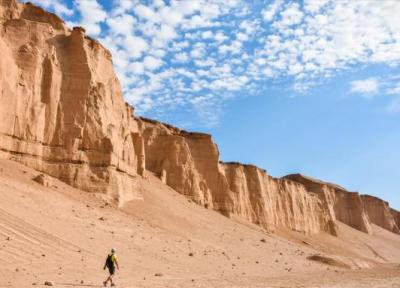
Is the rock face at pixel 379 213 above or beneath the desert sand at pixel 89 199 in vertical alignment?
above

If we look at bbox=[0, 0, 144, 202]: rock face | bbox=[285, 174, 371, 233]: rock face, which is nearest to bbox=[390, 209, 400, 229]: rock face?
bbox=[285, 174, 371, 233]: rock face

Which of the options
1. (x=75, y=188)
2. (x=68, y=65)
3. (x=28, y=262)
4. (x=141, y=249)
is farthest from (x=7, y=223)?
(x=68, y=65)

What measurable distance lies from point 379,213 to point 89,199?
91.1 metres

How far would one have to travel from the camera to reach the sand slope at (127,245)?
16.7 m

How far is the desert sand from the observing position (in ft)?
60.1

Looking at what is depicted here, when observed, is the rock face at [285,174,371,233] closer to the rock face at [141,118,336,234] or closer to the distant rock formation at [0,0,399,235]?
the rock face at [141,118,336,234]

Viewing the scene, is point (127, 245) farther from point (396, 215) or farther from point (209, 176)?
point (396, 215)

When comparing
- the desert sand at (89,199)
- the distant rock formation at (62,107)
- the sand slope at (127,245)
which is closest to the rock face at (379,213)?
the desert sand at (89,199)

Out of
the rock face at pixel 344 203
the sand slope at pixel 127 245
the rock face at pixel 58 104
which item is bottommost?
the sand slope at pixel 127 245

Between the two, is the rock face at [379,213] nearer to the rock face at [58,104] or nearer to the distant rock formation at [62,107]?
the distant rock formation at [62,107]

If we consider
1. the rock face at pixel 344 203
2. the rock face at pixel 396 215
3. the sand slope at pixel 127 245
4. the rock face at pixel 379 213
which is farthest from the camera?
the rock face at pixel 396 215

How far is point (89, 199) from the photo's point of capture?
26.2m

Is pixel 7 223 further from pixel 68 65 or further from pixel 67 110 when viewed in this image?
pixel 68 65

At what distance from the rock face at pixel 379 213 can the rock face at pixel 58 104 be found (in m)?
84.3
